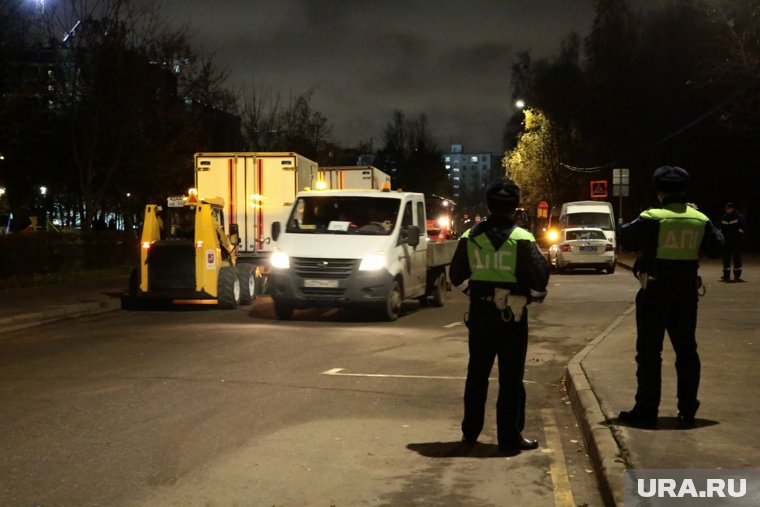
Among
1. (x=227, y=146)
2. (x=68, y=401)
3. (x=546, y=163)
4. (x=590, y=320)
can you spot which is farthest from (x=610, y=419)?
(x=546, y=163)

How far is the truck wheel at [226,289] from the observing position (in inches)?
717

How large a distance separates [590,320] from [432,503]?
11.2 m

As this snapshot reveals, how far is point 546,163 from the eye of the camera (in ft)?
202

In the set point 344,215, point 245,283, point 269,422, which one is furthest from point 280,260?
point 269,422

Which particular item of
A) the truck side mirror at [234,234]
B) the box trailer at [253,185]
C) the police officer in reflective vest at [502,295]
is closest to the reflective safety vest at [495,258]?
the police officer in reflective vest at [502,295]

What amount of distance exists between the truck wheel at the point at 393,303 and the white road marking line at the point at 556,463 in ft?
23.6

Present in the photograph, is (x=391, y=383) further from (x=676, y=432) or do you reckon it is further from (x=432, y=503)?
(x=432, y=503)

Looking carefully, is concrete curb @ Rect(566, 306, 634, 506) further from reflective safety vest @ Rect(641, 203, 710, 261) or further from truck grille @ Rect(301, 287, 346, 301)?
truck grille @ Rect(301, 287, 346, 301)

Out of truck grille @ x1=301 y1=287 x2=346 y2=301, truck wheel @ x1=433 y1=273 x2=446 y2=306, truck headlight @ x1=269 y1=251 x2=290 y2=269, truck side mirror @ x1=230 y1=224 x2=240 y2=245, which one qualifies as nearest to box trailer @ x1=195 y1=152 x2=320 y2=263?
truck side mirror @ x1=230 y1=224 x2=240 y2=245

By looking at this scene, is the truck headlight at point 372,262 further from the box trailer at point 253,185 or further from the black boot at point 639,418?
the black boot at point 639,418

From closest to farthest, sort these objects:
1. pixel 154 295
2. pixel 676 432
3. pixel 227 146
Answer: pixel 676 432 < pixel 154 295 < pixel 227 146

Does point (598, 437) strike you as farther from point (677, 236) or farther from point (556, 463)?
point (677, 236)

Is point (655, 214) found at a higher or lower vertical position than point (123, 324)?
higher

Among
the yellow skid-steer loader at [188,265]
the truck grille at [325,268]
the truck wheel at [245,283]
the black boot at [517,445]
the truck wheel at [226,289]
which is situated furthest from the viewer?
the truck wheel at [245,283]
